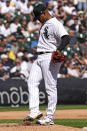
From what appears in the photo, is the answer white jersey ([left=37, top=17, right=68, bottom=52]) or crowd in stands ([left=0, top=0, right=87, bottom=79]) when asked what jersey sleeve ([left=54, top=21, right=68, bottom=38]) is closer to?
white jersey ([left=37, top=17, right=68, bottom=52])

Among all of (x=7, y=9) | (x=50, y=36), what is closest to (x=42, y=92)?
(x=7, y=9)

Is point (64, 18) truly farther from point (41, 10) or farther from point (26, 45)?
point (41, 10)

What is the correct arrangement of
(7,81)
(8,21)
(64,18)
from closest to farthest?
(7,81) → (8,21) → (64,18)

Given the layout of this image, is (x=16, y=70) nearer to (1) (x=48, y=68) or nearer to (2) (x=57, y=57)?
(1) (x=48, y=68)

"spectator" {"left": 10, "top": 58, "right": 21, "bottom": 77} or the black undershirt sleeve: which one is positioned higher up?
the black undershirt sleeve

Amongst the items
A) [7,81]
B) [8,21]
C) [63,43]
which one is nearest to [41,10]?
[63,43]

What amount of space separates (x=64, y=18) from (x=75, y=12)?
1.15 m

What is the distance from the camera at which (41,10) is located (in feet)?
25.5

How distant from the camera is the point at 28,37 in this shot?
61.2ft

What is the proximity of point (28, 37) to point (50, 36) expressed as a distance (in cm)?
1102

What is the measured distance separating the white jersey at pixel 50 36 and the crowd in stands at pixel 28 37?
27.0 ft

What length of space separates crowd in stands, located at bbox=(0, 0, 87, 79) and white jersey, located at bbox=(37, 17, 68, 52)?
27.0 ft

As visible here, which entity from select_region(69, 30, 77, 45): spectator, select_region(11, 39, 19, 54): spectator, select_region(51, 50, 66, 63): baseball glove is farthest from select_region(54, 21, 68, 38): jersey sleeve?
select_region(69, 30, 77, 45): spectator

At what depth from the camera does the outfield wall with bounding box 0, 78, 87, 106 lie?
1529 cm
